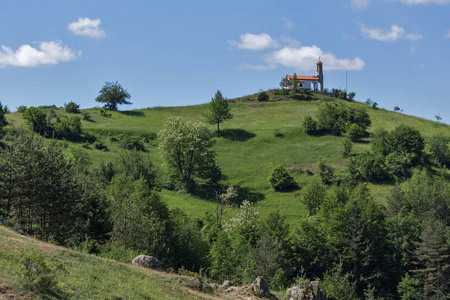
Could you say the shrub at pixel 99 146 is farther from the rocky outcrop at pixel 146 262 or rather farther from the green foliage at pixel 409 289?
the green foliage at pixel 409 289

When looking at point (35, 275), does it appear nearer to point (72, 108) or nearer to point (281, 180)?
point (281, 180)

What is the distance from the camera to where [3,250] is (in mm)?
19500

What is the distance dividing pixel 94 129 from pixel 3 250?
247 feet

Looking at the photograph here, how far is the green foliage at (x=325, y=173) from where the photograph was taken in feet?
241

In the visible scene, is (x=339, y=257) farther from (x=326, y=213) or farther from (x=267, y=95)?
(x=267, y=95)

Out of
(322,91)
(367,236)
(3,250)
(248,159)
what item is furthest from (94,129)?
(322,91)

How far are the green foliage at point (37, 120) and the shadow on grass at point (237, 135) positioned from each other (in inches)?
1627

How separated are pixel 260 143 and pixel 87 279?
78.4 meters

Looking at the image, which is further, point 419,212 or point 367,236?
point 419,212

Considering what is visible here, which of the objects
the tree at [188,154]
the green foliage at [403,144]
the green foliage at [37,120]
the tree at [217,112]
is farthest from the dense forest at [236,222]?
the tree at [217,112]

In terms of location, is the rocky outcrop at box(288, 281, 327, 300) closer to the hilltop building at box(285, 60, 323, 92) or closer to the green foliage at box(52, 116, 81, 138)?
the green foliage at box(52, 116, 81, 138)

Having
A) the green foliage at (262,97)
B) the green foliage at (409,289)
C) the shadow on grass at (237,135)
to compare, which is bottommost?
the green foliage at (409,289)

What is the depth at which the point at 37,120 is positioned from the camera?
83.8 metres

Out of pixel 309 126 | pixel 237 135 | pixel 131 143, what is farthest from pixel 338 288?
pixel 309 126
